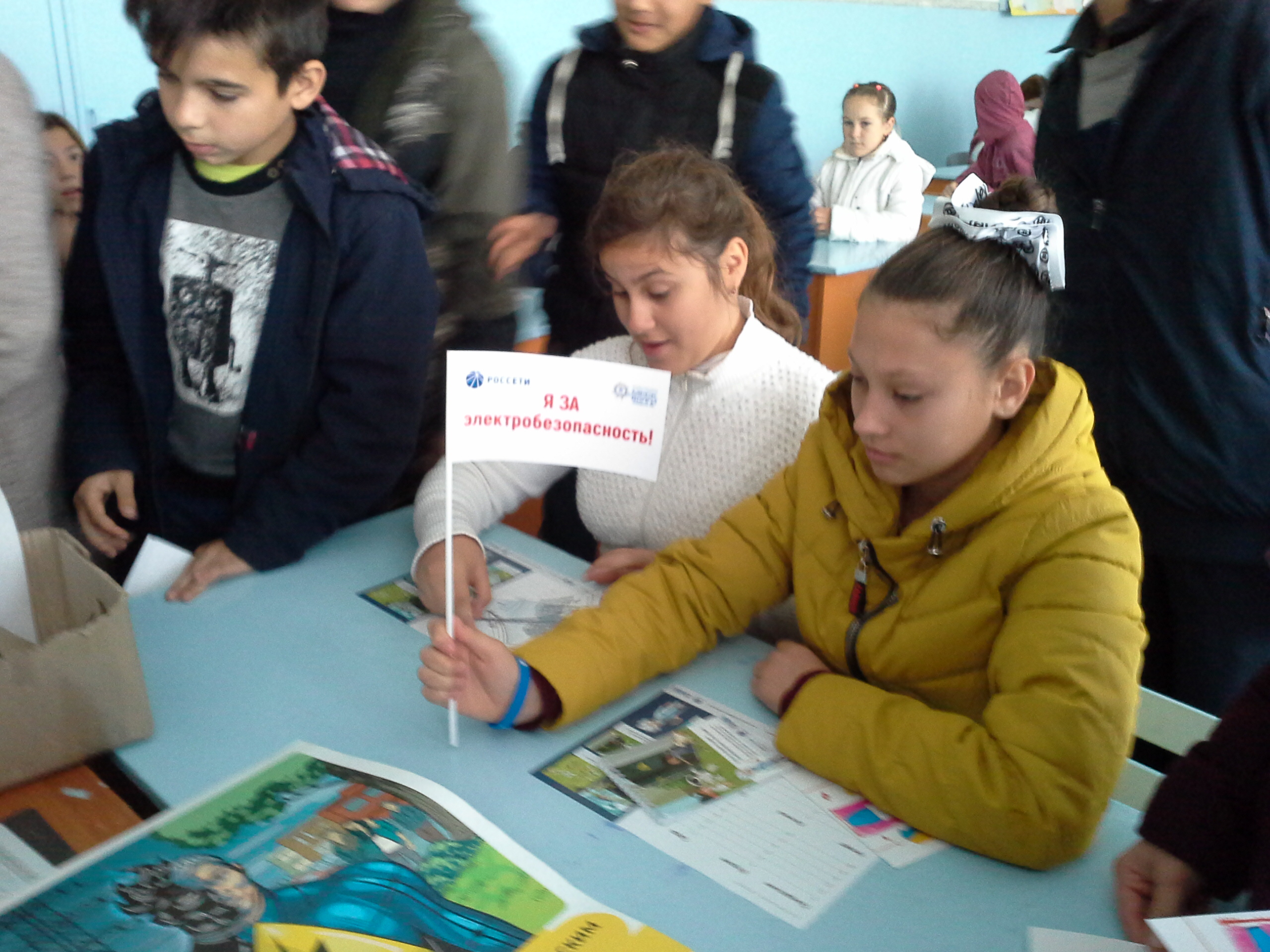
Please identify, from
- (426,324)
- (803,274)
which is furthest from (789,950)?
(803,274)

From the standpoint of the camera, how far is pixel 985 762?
837 millimetres

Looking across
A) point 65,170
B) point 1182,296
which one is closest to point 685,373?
point 1182,296

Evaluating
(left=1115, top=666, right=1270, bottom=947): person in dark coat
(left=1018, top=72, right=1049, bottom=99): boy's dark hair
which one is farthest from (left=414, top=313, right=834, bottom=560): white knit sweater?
(left=1018, top=72, right=1049, bottom=99): boy's dark hair

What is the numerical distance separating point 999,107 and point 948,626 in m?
4.28

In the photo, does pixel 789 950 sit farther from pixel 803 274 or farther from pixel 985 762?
pixel 803 274

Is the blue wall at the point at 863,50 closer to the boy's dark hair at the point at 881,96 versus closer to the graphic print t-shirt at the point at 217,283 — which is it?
the boy's dark hair at the point at 881,96

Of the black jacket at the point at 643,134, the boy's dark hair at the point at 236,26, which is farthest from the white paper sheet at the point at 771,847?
the black jacket at the point at 643,134

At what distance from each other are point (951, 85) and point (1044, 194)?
17.2 ft

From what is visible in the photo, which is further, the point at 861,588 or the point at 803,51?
the point at 803,51

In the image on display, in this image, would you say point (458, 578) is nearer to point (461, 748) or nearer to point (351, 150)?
point (461, 748)

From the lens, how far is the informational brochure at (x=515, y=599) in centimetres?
116

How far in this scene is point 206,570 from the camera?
1.24 meters

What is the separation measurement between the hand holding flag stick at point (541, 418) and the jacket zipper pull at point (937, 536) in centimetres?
28

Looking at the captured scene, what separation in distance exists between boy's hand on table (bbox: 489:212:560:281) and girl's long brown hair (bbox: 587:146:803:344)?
0.27 meters
